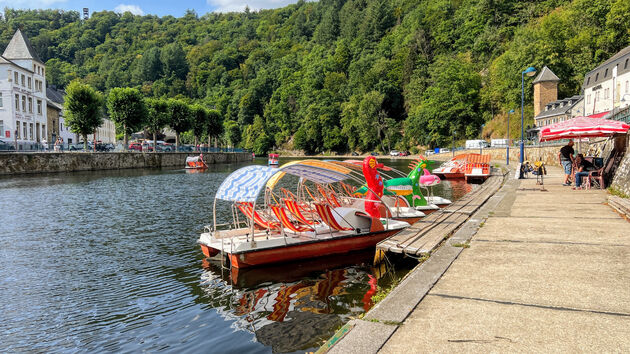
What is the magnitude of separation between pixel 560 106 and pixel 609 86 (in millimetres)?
A: 15589

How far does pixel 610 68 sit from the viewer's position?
55.9 meters

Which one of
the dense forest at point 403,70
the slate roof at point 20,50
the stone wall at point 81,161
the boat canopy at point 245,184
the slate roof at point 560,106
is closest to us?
the boat canopy at point 245,184

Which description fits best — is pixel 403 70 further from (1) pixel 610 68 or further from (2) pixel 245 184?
(2) pixel 245 184

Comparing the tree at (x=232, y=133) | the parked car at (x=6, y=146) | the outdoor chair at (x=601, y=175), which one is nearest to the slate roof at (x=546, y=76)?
the outdoor chair at (x=601, y=175)

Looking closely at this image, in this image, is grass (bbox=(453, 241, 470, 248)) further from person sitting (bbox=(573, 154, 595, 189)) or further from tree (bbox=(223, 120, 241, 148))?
tree (bbox=(223, 120, 241, 148))

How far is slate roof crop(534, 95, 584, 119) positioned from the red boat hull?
6622cm

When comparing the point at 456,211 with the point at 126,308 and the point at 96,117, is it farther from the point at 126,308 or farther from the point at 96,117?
the point at 96,117

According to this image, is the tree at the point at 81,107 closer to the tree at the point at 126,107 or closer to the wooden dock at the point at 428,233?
the tree at the point at 126,107

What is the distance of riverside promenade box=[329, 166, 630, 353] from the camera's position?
4.91 metres

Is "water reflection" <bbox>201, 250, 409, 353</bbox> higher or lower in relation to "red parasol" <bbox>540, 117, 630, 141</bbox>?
lower

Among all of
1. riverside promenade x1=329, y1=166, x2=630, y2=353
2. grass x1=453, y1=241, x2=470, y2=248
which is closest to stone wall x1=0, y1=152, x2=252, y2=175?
grass x1=453, y1=241, x2=470, y2=248

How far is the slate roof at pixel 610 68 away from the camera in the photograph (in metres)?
51.6

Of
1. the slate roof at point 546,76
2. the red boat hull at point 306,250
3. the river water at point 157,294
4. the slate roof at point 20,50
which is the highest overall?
the slate roof at point 20,50

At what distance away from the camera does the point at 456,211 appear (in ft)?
54.0
